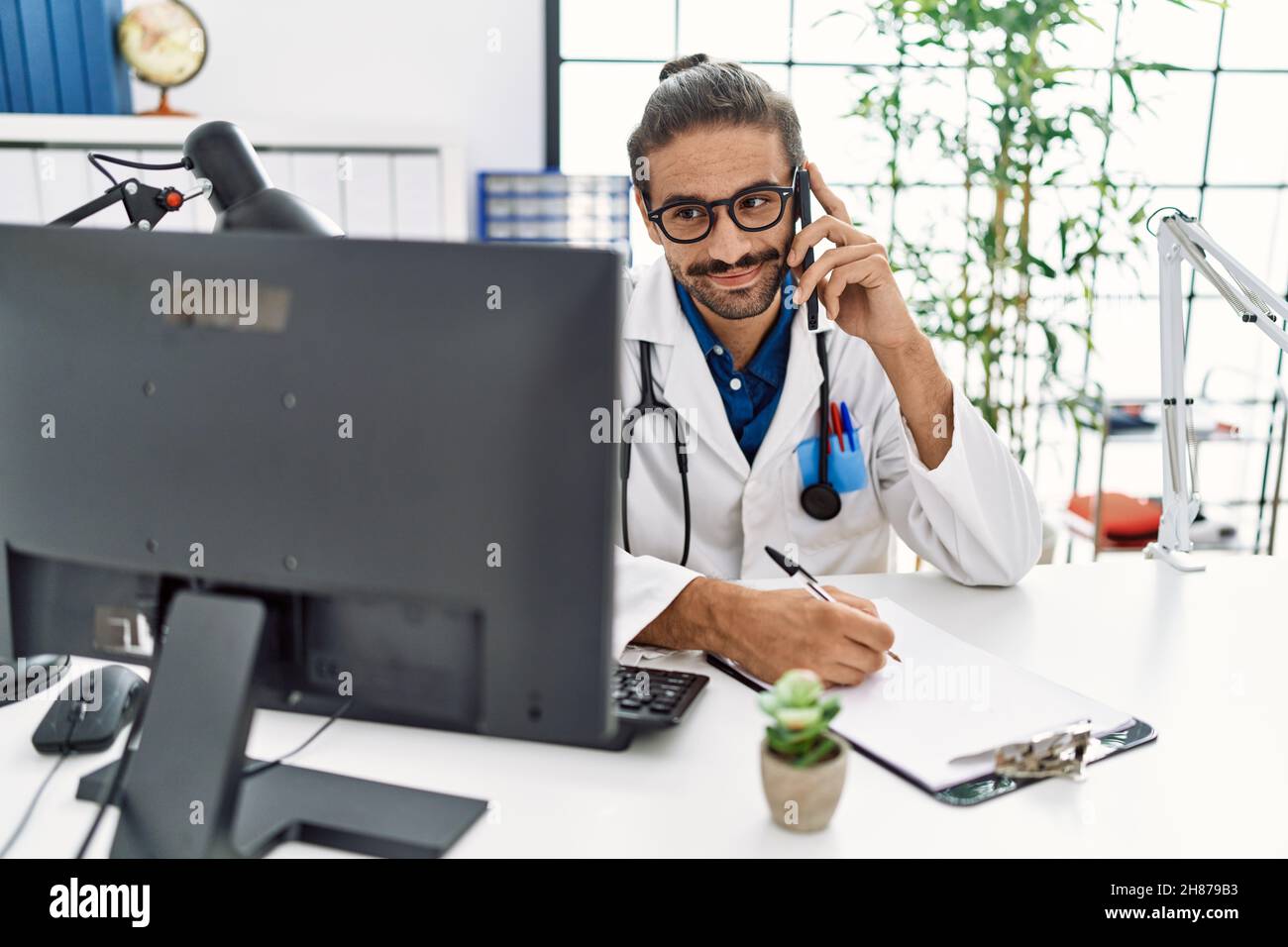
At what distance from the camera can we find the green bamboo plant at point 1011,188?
244 cm

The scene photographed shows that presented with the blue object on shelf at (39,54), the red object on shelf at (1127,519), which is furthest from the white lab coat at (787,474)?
the blue object on shelf at (39,54)

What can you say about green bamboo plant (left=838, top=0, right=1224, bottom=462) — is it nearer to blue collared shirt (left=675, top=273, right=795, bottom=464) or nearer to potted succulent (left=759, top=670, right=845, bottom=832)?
blue collared shirt (left=675, top=273, right=795, bottom=464)

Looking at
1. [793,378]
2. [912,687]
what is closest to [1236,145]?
[793,378]

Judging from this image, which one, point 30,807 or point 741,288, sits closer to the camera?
point 30,807

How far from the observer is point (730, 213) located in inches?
60.2

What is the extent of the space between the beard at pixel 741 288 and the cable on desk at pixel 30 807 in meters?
1.10

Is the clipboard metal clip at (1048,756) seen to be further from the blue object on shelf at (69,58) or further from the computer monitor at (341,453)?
the blue object on shelf at (69,58)

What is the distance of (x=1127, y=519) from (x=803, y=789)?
8.12 ft

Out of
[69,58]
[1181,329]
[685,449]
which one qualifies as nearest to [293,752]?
[685,449]

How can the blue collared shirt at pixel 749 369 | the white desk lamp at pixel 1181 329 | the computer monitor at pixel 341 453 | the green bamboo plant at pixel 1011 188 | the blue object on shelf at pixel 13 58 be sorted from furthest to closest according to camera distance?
the blue object on shelf at pixel 13 58 < the green bamboo plant at pixel 1011 188 < the blue collared shirt at pixel 749 369 < the white desk lamp at pixel 1181 329 < the computer monitor at pixel 341 453

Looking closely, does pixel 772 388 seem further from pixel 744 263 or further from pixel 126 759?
pixel 126 759

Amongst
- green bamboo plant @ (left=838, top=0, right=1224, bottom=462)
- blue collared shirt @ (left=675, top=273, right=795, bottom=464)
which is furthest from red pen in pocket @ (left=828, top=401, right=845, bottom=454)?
green bamboo plant @ (left=838, top=0, right=1224, bottom=462)

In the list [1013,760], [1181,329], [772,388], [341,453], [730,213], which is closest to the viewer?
[341,453]
